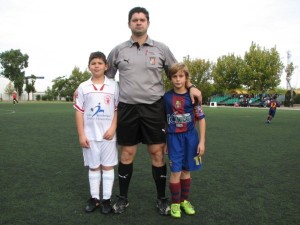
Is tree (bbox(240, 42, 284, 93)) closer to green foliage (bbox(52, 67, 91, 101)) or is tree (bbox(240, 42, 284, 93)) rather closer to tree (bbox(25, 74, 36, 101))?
green foliage (bbox(52, 67, 91, 101))

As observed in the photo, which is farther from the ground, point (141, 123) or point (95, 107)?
point (95, 107)

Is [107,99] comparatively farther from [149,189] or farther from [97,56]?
[149,189]

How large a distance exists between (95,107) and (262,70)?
5128 centimetres

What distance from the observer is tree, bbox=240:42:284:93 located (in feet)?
167

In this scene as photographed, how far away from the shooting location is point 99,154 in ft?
11.6

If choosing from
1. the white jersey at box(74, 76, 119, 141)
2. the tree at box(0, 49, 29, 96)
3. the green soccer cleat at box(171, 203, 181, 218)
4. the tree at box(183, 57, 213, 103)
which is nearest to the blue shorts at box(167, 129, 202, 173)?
the green soccer cleat at box(171, 203, 181, 218)

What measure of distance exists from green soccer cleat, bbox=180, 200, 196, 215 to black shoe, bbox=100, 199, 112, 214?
79cm

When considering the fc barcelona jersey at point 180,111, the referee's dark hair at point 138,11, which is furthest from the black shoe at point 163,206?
the referee's dark hair at point 138,11

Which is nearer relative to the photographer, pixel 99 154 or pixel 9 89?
pixel 99 154

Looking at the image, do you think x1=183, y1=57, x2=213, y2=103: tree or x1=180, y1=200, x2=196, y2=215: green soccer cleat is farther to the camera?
x1=183, y1=57, x2=213, y2=103: tree

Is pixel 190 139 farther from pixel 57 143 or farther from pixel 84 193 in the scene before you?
pixel 57 143

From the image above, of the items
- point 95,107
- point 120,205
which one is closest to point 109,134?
point 95,107

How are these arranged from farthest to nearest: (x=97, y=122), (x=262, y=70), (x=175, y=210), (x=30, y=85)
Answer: (x=30, y=85) → (x=262, y=70) → (x=97, y=122) → (x=175, y=210)

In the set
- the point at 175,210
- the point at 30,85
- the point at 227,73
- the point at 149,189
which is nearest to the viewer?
the point at 175,210
